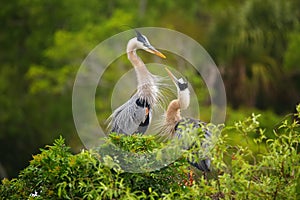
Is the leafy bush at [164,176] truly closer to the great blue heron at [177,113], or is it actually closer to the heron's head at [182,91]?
the great blue heron at [177,113]

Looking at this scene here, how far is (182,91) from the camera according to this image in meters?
8.98

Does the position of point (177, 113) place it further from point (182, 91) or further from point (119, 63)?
point (119, 63)

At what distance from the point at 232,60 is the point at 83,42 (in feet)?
14.8

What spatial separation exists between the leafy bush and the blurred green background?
16.9 m

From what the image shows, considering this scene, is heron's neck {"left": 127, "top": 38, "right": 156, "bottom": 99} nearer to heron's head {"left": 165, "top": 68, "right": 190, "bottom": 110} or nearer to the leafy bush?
heron's head {"left": 165, "top": 68, "right": 190, "bottom": 110}

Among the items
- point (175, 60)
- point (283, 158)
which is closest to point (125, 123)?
point (283, 158)

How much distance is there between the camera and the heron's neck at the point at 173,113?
9150 millimetres

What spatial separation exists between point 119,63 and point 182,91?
16991mm

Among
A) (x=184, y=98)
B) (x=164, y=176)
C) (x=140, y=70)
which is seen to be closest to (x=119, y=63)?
(x=140, y=70)

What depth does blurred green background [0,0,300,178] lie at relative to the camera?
26.6 m

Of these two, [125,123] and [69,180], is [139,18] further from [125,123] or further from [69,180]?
[69,180]

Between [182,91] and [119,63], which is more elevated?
[119,63]

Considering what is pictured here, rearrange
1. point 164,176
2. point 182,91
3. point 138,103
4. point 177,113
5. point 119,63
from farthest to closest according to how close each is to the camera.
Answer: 1. point 119,63
2. point 138,103
3. point 177,113
4. point 182,91
5. point 164,176

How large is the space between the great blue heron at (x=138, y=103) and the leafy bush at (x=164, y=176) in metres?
1.90
